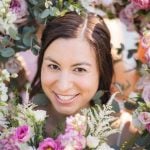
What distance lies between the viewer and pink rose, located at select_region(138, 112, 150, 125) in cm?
182

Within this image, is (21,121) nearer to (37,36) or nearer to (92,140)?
(92,140)

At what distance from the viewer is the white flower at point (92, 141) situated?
5.20ft

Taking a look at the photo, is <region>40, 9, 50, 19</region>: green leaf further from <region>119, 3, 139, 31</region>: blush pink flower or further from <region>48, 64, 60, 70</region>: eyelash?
<region>119, 3, 139, 31</region>: blush pink flower

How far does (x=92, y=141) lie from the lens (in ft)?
5.20

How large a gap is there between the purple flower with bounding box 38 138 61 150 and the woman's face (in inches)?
10.7

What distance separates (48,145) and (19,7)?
60cm

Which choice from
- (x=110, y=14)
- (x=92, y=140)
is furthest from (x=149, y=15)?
(x=92, y=140)

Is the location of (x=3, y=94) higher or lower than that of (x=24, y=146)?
higher

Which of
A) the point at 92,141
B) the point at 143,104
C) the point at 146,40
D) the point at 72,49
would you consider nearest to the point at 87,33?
the point at 72,49

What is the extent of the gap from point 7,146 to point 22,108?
13 cm

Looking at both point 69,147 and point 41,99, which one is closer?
point 69,147

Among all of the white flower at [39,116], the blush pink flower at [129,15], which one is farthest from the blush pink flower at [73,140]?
the blush pink flower at [129,15]

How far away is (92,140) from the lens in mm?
A: 1586

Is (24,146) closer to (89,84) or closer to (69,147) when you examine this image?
(69,147)
